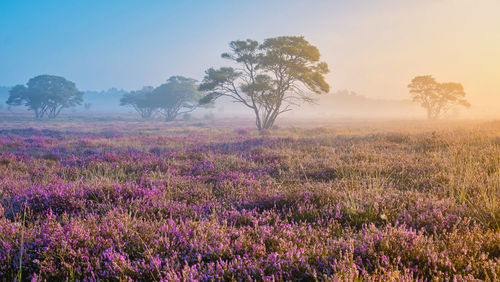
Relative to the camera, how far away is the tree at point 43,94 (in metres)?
59.6

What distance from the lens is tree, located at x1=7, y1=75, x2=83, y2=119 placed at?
2346 inches

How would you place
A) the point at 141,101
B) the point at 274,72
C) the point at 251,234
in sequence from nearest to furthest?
the point at 251,234, the point at 274,72, the point at 141,101

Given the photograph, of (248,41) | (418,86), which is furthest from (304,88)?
(418,86)

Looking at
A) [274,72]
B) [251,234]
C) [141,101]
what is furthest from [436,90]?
[251,234]

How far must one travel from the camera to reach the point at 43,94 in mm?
59719

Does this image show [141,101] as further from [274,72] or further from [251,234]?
[251,234]

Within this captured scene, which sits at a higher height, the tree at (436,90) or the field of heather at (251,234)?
the tree at (436,90)

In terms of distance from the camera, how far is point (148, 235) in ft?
9.25

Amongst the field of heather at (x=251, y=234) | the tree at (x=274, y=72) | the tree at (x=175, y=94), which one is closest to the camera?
the field of heather at (x=251, y=234)

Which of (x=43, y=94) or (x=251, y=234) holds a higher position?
(x=43, y=94)

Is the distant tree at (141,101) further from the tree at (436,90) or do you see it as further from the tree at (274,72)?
the tree at (436,90)

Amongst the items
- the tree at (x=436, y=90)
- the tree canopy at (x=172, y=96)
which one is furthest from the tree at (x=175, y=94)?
the tree at (x=436, y=90)

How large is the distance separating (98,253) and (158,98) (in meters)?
68.9


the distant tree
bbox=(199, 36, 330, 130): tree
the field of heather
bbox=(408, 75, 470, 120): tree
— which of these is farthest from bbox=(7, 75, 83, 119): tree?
bbox=(408, 75, 470, 120): tree
